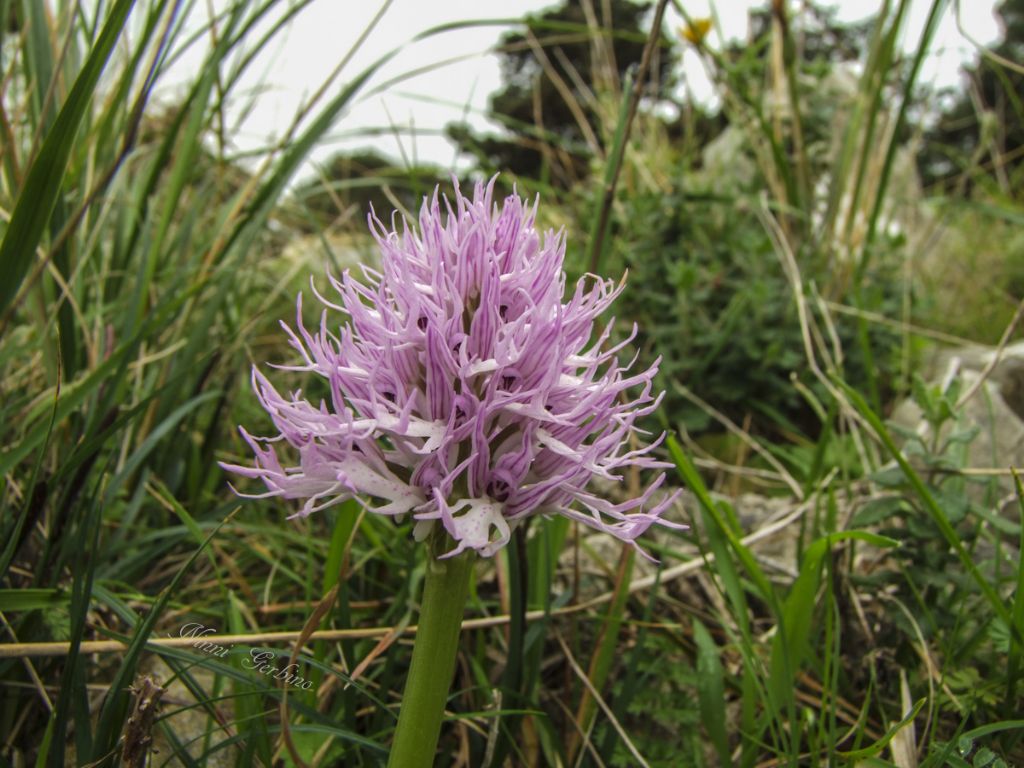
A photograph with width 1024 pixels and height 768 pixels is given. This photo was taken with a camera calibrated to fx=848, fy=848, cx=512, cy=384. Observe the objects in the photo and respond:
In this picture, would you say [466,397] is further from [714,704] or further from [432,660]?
[714,704]

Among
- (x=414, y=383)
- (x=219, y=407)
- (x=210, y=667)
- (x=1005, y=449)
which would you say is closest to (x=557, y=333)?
(x=414, y=383)

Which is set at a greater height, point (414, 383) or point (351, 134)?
point (351, 134)

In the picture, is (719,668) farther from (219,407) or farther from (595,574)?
(219,407)

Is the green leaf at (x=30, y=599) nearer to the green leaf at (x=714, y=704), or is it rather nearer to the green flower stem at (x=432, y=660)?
the green flower stem at (x=432, y=660)

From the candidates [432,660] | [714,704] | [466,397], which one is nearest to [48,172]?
[466,397]

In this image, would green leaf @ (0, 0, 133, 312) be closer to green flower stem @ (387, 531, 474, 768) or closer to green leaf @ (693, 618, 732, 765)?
green flower stem @ (387, 531, 474, 768)

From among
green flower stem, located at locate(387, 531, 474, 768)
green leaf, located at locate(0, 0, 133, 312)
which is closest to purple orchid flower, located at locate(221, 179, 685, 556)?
green flower stem, located at locate(387, 531, 474, 768)
